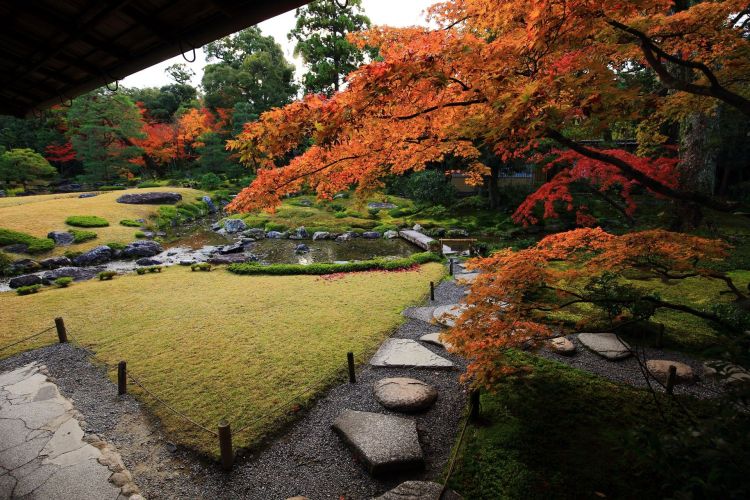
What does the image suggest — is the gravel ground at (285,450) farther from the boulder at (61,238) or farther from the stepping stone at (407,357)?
the boulder at (61,238)

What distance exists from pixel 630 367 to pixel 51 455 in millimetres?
8273

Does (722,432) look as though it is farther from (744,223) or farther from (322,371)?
(744,223)

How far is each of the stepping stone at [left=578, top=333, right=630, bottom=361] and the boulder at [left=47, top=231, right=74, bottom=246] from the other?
66.6 ft

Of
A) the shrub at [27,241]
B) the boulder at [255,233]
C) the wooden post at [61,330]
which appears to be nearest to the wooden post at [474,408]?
the wooden post at [61,330]

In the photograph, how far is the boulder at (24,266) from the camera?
512 inches

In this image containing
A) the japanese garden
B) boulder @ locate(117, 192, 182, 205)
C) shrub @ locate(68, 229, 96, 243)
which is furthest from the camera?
boulder @ locate(117, 192, 182, 205)

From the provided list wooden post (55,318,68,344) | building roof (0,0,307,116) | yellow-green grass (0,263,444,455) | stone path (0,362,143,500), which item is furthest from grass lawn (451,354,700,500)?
wooden post (55,318,68,344)

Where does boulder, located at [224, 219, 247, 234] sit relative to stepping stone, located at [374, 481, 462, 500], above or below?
above

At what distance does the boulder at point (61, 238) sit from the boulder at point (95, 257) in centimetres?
158

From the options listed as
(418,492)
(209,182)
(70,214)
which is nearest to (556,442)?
(418,492)

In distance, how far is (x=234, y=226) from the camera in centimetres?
2117

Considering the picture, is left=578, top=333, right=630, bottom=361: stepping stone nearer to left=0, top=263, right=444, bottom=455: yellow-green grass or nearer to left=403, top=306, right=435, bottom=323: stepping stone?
left=403, top=306, right=435, bottom=323: stepping stone

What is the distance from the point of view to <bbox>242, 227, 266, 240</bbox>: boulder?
65.3 feet

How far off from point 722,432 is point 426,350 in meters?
4.65
